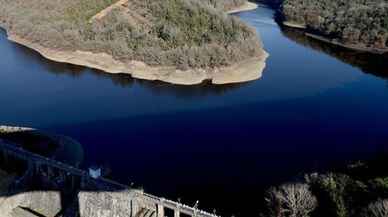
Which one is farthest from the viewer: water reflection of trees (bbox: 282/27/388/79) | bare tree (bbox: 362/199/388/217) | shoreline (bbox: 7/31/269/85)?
water reflection of trees (bbox: 282/27/388/79)

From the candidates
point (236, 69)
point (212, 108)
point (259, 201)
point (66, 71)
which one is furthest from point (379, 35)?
point (259, 201)

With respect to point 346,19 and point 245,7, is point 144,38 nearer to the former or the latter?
point 346,19

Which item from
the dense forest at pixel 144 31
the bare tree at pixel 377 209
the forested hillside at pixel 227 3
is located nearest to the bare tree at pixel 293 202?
the bare tree at pixel 377 209

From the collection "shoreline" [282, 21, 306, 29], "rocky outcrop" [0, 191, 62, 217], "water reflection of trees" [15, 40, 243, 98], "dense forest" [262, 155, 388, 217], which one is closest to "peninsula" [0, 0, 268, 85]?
"water reflection of trees" [15, 40, 243, 98]

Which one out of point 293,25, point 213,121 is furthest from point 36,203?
point 293,25

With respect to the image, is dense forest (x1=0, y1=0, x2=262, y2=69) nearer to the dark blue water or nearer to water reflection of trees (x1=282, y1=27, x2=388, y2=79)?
the dark blue water

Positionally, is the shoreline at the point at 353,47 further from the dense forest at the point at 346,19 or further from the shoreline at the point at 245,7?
the shoreline at the point at 245,7
